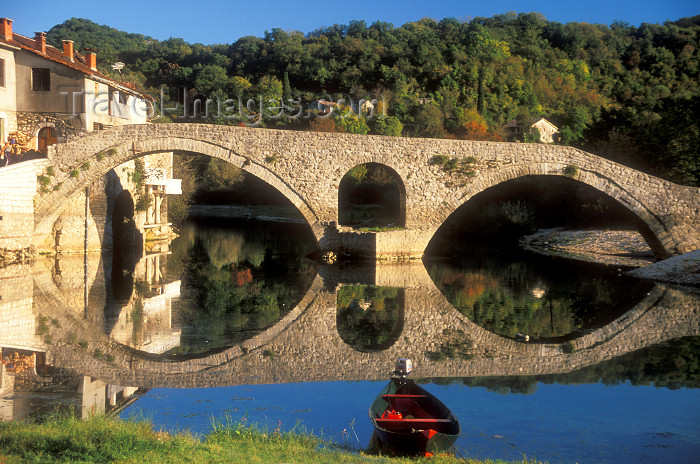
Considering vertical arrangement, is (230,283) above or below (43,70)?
below

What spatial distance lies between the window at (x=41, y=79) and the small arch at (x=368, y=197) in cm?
1886

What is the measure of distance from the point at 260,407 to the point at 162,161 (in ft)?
73.0

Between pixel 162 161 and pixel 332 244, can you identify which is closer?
pixel 332 244

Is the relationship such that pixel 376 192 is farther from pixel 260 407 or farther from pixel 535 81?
pixel 260 407

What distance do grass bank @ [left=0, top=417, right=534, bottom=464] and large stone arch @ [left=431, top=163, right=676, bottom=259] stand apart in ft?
57.8

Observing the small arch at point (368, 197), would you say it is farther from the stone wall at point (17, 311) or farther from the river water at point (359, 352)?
the stone wall at point (17, 311)

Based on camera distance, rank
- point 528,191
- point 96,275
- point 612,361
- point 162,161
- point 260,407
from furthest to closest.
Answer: point 528,191
point 162,161
point 96,275
point 612,361
point 260,407

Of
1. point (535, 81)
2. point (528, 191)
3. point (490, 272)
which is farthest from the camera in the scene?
point (535, 81)

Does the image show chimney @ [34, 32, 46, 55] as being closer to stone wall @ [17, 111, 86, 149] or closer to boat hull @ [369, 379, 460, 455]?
stone wall @ [17, 111, 86, 149]

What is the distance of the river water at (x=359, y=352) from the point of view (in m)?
7.88

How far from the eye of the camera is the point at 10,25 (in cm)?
2356

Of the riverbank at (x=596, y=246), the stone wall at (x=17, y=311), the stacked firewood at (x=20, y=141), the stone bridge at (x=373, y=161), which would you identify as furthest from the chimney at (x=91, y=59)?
the riverbank at (x=596, y=246)

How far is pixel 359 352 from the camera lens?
11039 mm

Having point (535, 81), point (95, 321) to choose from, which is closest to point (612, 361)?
point (95, 321)
